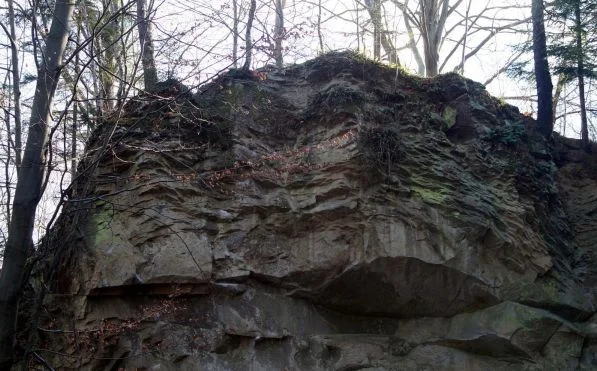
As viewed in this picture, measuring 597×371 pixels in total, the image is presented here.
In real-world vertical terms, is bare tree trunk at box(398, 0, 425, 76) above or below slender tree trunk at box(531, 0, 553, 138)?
above

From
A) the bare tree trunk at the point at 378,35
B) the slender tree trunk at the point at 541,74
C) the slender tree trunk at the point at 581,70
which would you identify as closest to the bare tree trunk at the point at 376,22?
the bare tree trunk at the point at 378,35

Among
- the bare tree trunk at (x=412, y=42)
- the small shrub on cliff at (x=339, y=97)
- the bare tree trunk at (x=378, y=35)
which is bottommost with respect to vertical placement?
the small shrub on cliff at (x=339, y=97)

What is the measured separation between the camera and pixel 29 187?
4.97m

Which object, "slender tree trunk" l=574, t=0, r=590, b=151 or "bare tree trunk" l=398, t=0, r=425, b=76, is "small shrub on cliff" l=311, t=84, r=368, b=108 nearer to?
"slender tree trunk" l=574, t=0, r=590, b=151

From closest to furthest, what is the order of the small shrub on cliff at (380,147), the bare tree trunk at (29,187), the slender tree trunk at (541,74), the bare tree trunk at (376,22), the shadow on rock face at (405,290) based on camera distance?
the bare tree trunk at (29,187) < the shadow on rock face at (405,290) < the small shrub on cliff at (380,147) < the slender tree trunk at (541,74) < the bare tree trunk at (376,22)

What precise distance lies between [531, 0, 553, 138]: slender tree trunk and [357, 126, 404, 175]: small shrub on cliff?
4.01m

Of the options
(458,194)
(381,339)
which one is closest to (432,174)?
(458,194)

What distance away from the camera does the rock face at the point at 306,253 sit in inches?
264

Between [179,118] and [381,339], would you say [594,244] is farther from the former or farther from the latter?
[179,118]

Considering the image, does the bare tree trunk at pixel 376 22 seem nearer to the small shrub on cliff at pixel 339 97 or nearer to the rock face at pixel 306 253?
the small shrub on cliff at pixel 339 97

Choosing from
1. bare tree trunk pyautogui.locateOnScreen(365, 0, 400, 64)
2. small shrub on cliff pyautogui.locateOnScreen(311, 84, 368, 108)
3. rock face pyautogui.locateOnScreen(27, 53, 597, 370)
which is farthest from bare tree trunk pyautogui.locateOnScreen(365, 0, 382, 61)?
rock face pyautogui.locateOnScreen(27, 53, 597, 370)

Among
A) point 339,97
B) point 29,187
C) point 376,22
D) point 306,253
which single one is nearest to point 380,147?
point 339,97

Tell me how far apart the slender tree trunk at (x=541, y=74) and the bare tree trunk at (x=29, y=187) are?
851 cm

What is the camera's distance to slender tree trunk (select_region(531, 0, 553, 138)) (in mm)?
10586
